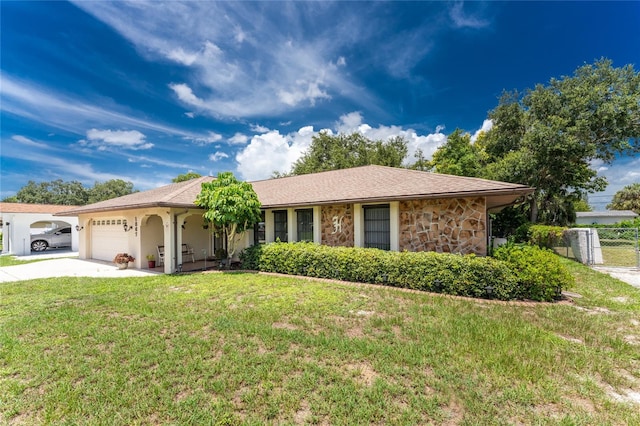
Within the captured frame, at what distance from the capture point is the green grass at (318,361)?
2.89 m

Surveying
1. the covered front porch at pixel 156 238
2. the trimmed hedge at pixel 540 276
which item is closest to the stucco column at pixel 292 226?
the covered front porch at pixel 156 238

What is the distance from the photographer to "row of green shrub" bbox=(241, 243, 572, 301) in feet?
21.7

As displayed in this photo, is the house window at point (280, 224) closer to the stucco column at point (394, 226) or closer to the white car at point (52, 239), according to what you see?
the stucco column at point (394, 226)

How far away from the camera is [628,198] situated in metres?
49.2

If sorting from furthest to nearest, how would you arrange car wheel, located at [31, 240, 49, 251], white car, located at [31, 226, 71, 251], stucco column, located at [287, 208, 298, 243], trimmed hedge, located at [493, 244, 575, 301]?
white car, located at [31, 226, 71, 251] → car wheel, located at [31, 240, 49, 251] → stucco column, located at [287, 208, 298, 243] → trimmed hedge, located at [493, 244, 575, 301]

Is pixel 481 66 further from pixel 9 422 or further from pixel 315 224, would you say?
pixel 9 422

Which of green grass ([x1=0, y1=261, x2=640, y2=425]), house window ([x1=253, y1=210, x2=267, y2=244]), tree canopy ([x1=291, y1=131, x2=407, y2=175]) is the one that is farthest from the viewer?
tree canopy ([x1=291, y1=131, x2=407, y2=175])

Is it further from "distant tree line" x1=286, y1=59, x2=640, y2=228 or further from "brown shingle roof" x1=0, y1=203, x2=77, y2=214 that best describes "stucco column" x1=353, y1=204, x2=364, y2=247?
"brown shingle roof" x1=0, y1=203, x2=77, y2=214

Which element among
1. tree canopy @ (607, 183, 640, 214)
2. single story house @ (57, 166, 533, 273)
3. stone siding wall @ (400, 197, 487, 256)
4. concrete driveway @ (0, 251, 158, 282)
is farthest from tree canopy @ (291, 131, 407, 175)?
tree canopy @ (607, 183, 640, 214)

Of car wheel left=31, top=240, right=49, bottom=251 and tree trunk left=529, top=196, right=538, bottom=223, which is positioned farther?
tree trunk left=529, top=196, right=538, bottom=223

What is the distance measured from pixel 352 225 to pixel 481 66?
1101cm

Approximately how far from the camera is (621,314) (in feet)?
18.8

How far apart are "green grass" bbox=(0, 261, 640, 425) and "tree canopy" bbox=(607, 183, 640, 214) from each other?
59.8 metres

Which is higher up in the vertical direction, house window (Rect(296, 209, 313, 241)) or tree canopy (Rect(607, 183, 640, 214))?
tree canopy (Rect(607, 183, 640, 214))
